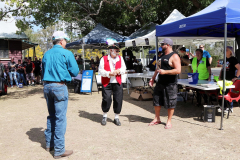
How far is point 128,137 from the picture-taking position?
182 inches

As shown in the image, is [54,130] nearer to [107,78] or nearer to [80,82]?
[107,78]

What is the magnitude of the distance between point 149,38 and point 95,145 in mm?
6681

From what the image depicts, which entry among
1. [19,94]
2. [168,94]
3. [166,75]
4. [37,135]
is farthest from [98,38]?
[37,135]

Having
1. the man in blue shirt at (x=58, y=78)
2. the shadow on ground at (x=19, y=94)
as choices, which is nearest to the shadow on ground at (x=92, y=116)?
the man in blue shirt at (x=58, y=78)

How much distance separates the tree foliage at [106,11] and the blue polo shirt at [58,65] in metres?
4.45

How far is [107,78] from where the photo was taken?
5309 millimetres

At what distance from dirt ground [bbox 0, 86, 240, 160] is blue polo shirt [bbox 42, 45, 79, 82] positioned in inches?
50.6

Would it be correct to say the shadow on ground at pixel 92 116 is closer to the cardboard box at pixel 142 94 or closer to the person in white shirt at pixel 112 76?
the person in white shirt at pixel 112 76

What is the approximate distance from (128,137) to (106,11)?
42.8ft

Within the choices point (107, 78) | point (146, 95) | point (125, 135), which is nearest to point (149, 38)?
point (146, 95)

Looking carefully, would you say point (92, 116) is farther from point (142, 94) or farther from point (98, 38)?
point (98, 38)

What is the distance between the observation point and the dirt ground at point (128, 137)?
3.80 meters

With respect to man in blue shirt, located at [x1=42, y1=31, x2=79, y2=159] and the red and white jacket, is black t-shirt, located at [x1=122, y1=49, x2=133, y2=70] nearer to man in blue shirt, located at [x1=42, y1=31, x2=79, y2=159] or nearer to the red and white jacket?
the red and white jacket

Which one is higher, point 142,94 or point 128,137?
point 142,94
